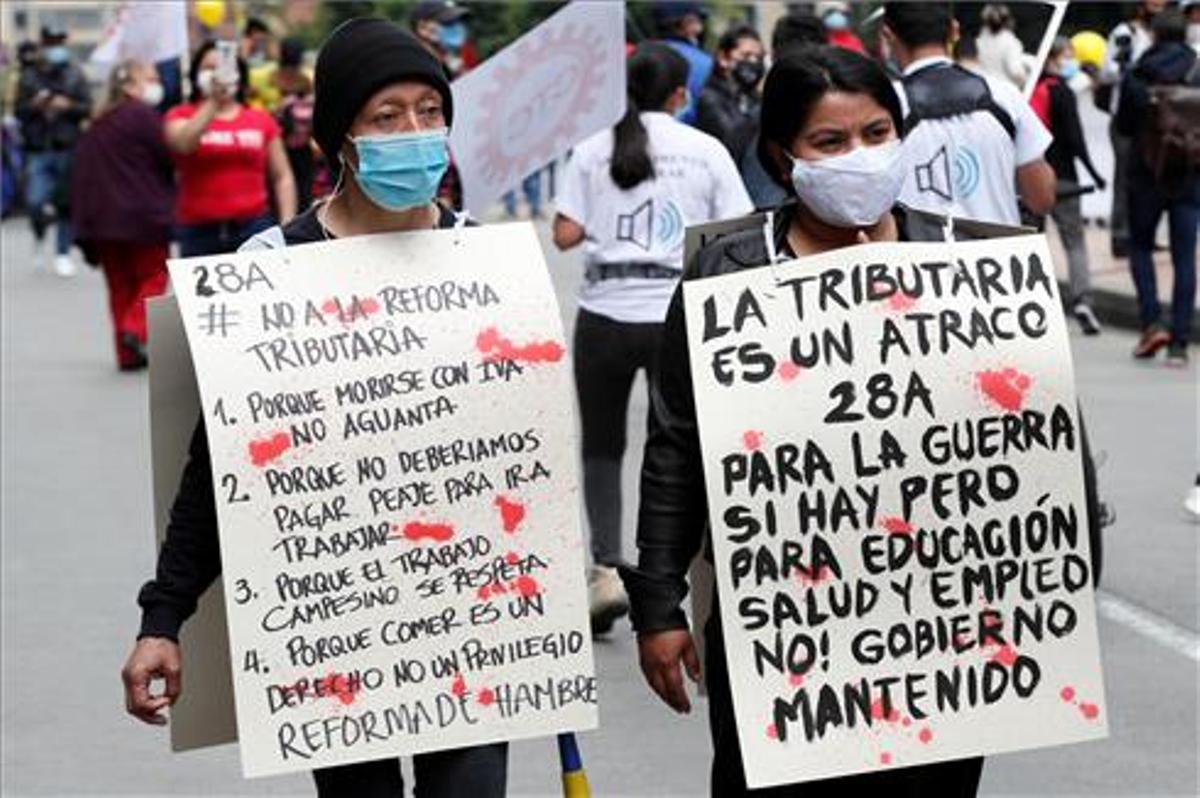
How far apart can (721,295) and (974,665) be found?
65 centimetres

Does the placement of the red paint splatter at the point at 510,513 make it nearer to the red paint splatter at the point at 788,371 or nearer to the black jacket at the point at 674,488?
the black jacket at the point at 674,488

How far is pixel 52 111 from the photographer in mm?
28344

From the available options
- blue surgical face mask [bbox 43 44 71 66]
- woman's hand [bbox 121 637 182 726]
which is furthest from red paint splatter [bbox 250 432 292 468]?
blue surgical face mask [bbox 43 44 71 66]

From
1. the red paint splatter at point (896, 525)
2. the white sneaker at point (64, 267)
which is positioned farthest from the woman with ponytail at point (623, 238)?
the white sneaker at point (64, 267)

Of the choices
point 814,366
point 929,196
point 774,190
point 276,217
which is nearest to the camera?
point 814,366

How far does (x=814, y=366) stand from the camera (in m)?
4.51

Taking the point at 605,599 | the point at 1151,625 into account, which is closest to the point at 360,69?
the point at 605,599

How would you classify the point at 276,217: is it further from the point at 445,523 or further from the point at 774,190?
the point at 445,523

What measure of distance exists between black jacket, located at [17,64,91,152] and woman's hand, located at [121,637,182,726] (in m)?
24.0

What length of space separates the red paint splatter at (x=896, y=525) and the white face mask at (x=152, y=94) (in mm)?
13413

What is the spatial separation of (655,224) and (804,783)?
14.0 feet

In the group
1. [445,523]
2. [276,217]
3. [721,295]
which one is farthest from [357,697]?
[276,217]

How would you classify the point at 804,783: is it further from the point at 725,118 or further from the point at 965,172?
the point at 725,118

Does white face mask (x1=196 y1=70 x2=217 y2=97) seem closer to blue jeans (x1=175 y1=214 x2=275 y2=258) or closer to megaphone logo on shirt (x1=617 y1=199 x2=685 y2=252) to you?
blue jeans (x1=175 y1=214 x2=275 y2=258)
